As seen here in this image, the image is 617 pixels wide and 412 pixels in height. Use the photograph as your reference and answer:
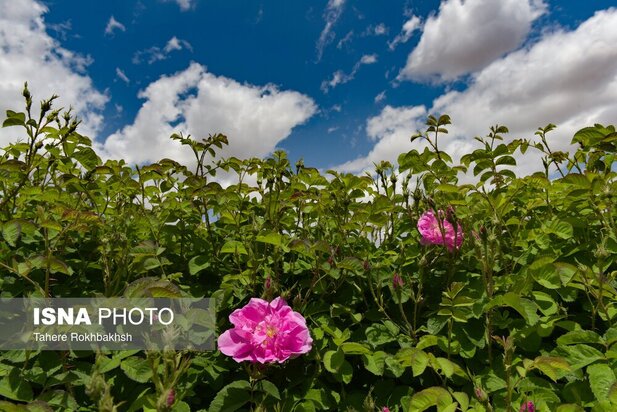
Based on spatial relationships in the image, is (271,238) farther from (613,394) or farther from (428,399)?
(613,394)

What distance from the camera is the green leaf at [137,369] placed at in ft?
5.89

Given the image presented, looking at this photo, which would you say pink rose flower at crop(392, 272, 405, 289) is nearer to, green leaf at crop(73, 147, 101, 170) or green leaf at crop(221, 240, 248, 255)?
green leaf at crop(221, 240, 248, 255)

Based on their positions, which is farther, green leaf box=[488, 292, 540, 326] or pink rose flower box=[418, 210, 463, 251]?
pink rose flower box=[418, 210, 463, 251]

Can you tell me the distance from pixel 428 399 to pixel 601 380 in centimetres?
64

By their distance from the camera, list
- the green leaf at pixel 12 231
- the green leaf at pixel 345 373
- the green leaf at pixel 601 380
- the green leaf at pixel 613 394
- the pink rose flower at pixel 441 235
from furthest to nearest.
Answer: the pink rose flower at pixel 441 235 → the green leaf at pixel 12 231 → the green leaf at pixel 345 373 → the green leaf at pixel 601 380 → the green leaf at pixel 613 394

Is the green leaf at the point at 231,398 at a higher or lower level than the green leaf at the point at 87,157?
lower

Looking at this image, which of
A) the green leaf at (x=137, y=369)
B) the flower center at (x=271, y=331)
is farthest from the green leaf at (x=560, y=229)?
the green leaf at (x=137, y=369)

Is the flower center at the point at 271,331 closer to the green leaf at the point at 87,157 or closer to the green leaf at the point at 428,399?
the green leaf at the point at 428,399

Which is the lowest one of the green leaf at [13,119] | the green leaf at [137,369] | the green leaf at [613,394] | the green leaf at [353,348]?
the green leaf at [613,394]

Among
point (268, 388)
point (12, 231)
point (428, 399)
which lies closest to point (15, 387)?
point (12, 231)

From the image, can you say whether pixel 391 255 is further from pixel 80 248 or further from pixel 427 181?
pixel 80 248

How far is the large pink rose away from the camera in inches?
73.4

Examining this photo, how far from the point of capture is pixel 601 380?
5.52 ft

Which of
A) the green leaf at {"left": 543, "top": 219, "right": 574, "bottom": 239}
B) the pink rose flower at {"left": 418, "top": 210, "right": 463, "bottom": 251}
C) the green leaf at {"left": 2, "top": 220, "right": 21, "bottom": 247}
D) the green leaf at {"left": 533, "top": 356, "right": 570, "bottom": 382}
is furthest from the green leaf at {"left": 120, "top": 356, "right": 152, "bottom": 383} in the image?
the green leaf at {"left": 543, "top": 219, "right": 574, "bottom": 239}
